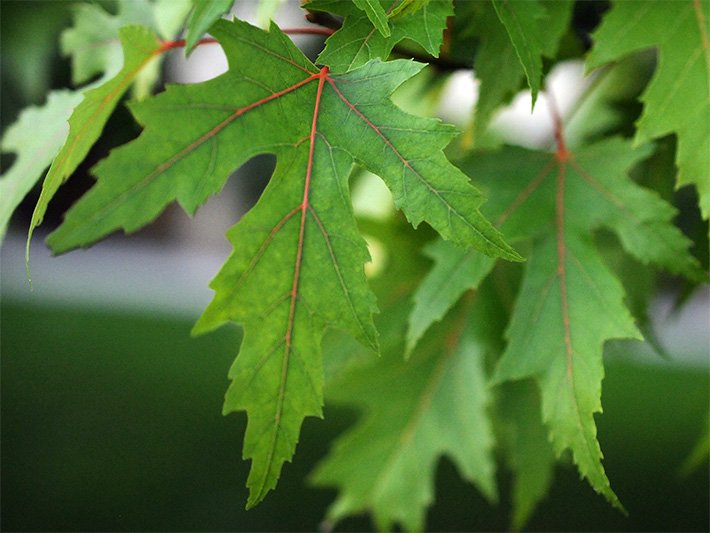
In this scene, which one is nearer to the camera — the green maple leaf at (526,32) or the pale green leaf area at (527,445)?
the green maple leaf at (526,32)

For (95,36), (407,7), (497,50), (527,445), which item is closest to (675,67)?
(497,50)

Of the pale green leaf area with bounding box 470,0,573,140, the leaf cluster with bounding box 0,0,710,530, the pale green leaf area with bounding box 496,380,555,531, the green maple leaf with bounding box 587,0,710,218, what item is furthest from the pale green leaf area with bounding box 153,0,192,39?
the pale green leaf area with bounding box 496,380,555,531

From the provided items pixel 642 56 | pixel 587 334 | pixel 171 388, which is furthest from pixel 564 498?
pixel 587 334

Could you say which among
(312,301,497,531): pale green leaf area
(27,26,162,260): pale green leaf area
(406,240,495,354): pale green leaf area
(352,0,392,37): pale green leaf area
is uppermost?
(352,0,392,37): pale green leaf area

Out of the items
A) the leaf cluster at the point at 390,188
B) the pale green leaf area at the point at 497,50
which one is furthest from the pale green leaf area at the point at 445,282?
the pale green leaf area at the point at 497,50

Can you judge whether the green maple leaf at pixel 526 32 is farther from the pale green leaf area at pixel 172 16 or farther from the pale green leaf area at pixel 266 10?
the pale green leaf area at pixel 172 16

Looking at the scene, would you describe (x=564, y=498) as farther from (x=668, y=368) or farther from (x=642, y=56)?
(x=642, y=56)

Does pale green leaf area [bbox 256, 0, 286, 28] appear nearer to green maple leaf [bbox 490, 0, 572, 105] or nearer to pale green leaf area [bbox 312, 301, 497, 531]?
green maple leaf [bbox 490, 0, 572, 105]
